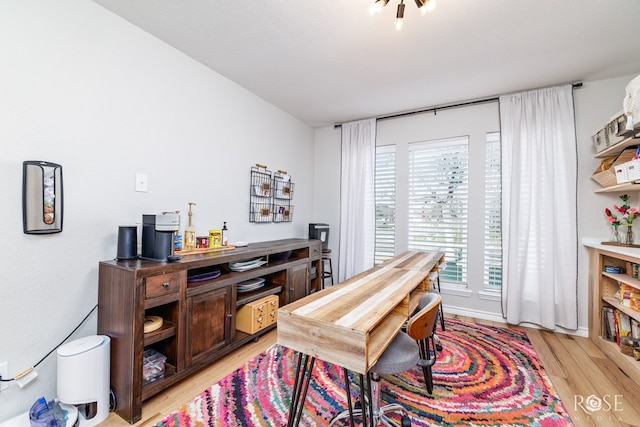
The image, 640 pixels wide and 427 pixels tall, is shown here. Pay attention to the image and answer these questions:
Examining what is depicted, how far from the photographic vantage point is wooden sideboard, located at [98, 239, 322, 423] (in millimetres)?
1560

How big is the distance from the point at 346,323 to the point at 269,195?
8.13ft

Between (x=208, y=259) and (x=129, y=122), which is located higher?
(x=129, y=122)

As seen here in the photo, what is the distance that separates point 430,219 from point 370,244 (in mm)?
864

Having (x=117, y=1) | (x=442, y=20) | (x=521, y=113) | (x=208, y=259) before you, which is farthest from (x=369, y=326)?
(x=521, y=113)

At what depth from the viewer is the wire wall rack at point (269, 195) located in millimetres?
3107

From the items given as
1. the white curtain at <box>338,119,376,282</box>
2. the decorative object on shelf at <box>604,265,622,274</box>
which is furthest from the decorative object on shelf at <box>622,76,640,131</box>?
the white curtain at <box>338,119,376,282</box>

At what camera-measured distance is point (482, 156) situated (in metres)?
3.19

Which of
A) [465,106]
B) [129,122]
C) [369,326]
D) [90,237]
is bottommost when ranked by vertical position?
[369,326]

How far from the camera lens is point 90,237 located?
1768mm

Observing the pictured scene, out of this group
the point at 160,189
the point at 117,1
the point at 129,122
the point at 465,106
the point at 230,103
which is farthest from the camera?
the point at 465,106

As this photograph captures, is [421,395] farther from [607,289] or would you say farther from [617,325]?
[607,289]

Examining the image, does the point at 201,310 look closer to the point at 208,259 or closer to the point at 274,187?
the point at 208,259

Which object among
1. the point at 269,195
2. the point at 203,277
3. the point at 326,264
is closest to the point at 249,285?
the point at 203,277

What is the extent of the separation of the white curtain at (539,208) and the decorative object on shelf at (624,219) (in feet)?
0.92
